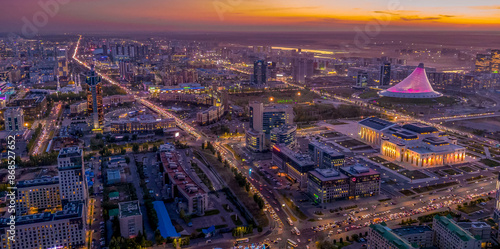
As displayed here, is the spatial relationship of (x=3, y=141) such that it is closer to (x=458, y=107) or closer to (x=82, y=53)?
(x=458, y=107)

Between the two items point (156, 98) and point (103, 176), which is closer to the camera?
point (103, 176)

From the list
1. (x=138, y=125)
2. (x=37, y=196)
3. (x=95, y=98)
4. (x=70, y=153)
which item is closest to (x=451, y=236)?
(x=70, y=153)

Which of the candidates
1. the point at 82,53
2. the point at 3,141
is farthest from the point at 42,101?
the point at 82,53

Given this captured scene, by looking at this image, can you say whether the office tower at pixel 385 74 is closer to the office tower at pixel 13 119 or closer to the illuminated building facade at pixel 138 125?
the illuminated building facade at pixel 138 125

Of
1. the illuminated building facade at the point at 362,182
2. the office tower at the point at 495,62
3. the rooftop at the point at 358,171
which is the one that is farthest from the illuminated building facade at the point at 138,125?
the office tower at the point at 495,62

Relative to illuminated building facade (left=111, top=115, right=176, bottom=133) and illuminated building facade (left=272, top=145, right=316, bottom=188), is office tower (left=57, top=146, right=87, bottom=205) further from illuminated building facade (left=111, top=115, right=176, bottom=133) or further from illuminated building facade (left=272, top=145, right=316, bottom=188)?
illuminated building facade (left=111, top=115, right=176, bottom=133)

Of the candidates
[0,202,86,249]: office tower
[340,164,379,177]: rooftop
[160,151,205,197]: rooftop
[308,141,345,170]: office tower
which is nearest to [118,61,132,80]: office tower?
[160,151,205,197]: rooftop
